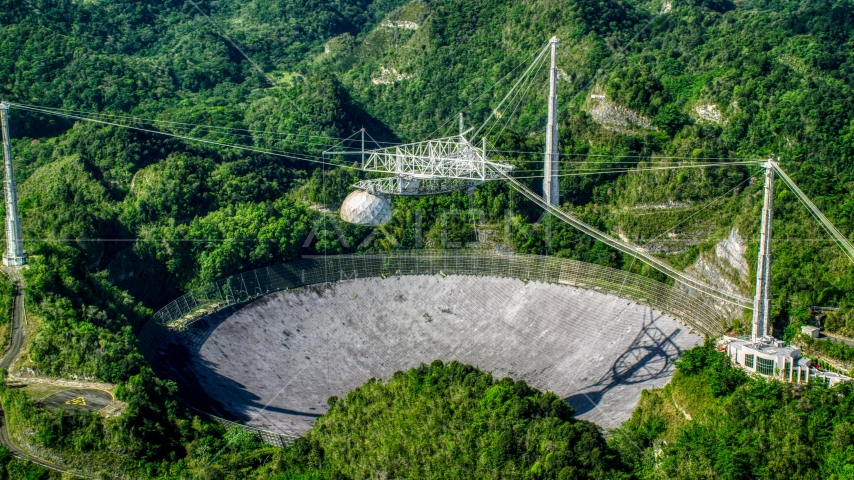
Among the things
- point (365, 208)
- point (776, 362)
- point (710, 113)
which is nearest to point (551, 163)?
point (365, 208)

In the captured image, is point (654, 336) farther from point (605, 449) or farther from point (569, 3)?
point (569, 3)

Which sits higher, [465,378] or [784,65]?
[784,65]

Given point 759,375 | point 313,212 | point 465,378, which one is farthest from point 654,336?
point 313,212

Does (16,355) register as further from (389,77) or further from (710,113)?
(389,77)

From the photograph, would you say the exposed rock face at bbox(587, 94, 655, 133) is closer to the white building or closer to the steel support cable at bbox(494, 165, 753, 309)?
the steel support cable at bbox(494, 165, 753, 309)

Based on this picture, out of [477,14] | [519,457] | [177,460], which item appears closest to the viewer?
[519,457]

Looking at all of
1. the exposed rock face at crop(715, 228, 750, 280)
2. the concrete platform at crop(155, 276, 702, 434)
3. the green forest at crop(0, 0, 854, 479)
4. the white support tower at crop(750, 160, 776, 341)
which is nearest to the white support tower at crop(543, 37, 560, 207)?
the green forest at crop(0, 0, 854, 479)
